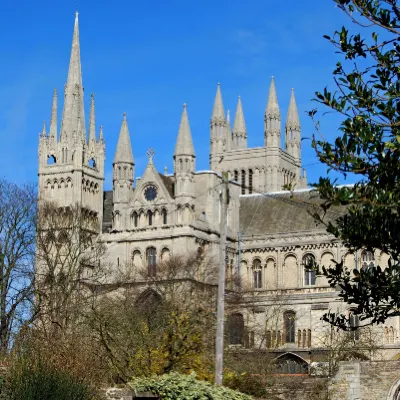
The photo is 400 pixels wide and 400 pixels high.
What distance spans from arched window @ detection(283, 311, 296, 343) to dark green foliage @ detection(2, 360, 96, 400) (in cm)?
4829

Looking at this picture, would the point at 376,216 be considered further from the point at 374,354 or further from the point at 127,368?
the point at 374,354

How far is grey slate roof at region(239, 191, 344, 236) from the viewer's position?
257 ft

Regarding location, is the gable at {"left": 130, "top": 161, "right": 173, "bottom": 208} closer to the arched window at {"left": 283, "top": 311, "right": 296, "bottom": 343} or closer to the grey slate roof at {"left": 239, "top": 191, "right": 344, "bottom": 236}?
the grey slate roof at {"left": 239, "top": 191, "right": 344, "bottom": 236}

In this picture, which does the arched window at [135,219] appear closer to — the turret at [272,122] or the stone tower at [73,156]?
the stone tower at [73,156]

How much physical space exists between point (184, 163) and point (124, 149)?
18.4 feet

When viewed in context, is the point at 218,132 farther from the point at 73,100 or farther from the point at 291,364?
the point at 291,364

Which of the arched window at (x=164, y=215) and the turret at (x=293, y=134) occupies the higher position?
the turret at (x=293, y=134)

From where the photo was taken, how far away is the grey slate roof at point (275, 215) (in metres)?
78.4

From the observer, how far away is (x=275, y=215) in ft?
265

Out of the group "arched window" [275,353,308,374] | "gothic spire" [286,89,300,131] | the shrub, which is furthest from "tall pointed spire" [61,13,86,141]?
the shrub

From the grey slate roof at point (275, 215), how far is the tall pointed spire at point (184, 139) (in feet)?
27.6

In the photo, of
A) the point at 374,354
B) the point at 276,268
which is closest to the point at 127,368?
the point at 374,354

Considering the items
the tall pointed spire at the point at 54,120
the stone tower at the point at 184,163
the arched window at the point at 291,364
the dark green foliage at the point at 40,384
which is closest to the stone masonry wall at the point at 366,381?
the dark green foliage at the point at 40,384

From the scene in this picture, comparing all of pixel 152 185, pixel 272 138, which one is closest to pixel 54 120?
pixel 152 185
